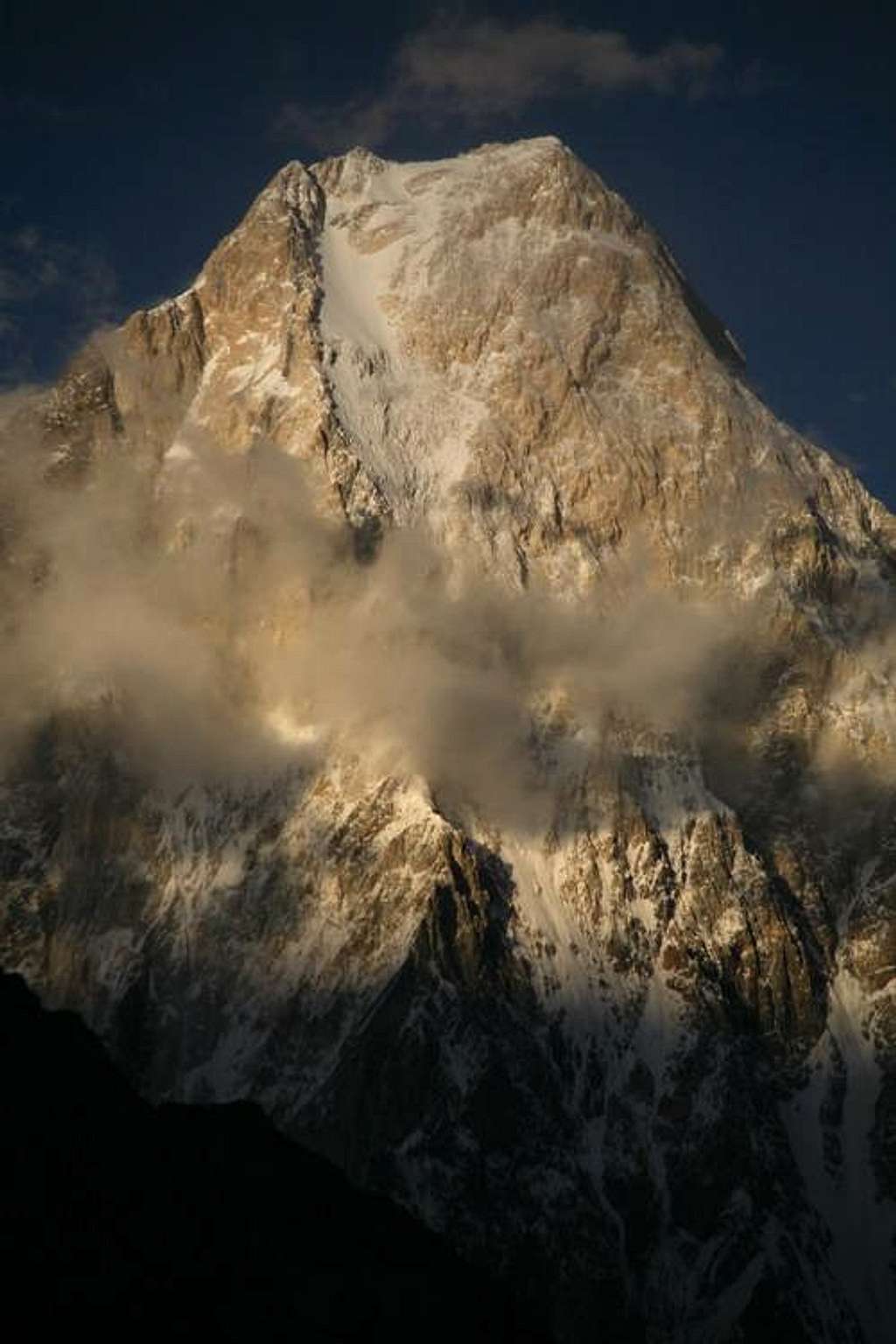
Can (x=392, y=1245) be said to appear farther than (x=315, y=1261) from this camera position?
Yes

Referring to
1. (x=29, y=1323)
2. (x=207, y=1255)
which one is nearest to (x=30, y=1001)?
(x=207, y=1255)

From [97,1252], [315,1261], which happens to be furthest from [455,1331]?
[97,1252]

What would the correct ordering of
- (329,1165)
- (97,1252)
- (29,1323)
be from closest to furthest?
(29,1323) < (97,1252) < (329,1165)

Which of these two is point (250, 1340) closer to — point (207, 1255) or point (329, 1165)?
point (207, 1255)

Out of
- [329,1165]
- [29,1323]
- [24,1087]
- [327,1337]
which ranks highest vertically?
[329,1165]

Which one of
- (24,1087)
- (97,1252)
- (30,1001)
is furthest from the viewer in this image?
(30,1001)

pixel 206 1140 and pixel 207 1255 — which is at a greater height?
pixel 206 1140

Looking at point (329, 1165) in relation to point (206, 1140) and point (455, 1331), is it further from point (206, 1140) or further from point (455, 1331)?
point (455, 1331)
